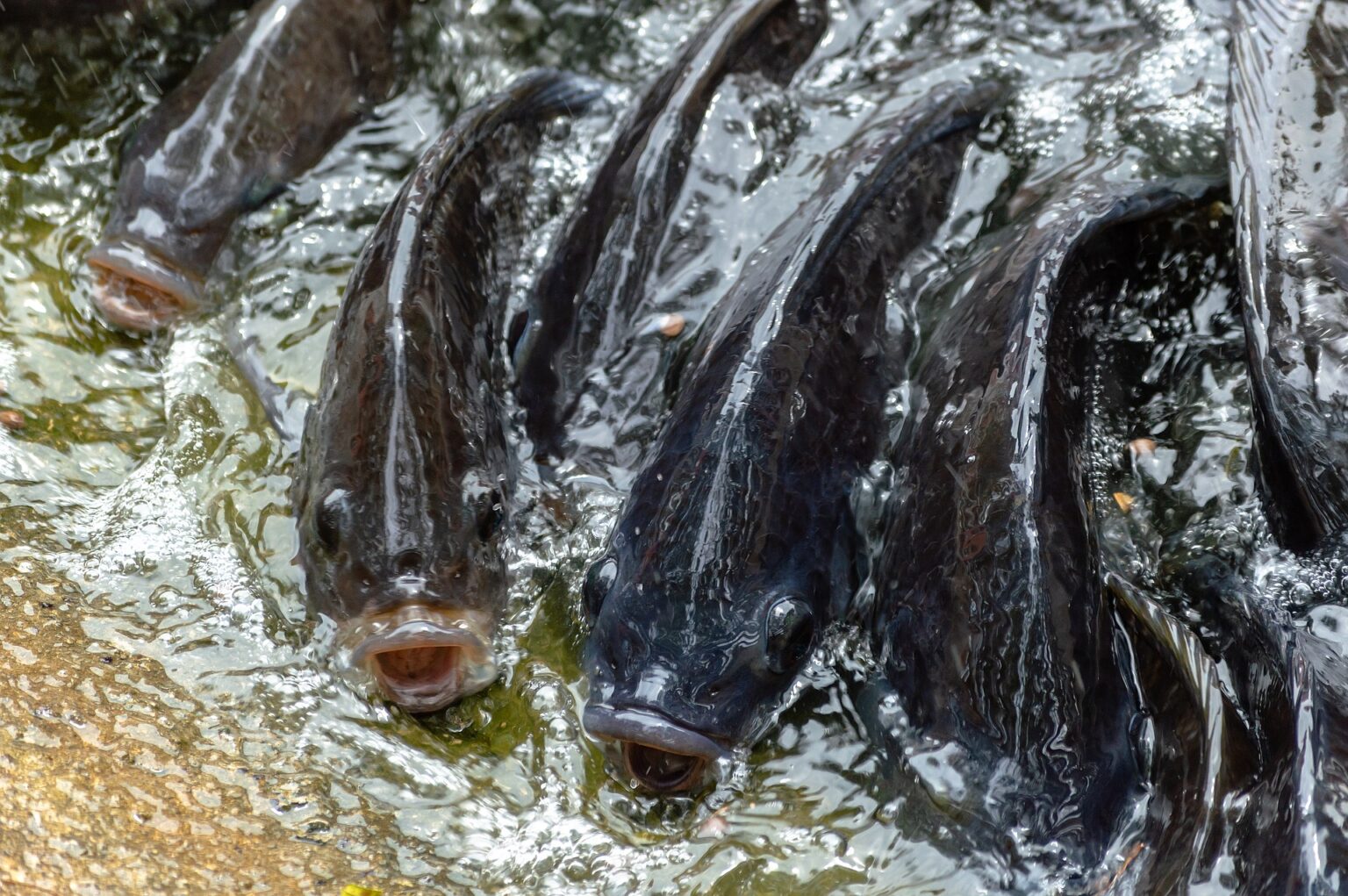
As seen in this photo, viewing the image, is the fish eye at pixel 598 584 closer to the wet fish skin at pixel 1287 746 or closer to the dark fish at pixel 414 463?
the dark fish at pixel 414 463

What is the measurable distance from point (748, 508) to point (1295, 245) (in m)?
1.53

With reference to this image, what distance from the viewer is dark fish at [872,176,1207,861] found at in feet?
8.86

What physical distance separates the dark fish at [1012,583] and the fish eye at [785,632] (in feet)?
0.68

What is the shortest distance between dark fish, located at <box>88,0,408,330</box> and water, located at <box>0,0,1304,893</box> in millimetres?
94

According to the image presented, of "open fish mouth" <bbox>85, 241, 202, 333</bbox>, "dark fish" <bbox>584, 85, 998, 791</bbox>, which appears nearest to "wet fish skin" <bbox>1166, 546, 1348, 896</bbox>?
"dark fish" <bbox>584, 85, 998, 791</bbox>

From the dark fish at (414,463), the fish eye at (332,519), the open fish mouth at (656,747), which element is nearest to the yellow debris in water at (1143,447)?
the open fish mouth at (656,747)

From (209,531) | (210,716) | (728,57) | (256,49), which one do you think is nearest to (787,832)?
(210,716)

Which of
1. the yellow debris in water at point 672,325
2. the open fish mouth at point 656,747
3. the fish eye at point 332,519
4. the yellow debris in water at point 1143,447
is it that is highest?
the yellow debris in water at point 672,325

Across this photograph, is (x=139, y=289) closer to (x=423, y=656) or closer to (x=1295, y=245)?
(x=423, y=656)

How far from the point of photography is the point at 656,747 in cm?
280

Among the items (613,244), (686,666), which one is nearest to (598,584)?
(686,666)

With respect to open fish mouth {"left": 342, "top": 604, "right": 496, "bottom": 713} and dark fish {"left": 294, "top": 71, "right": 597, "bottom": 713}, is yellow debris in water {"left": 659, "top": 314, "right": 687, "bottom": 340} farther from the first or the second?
open fish mouth {"left": 342, "top": 604, "right": 496, "bottom": 713}

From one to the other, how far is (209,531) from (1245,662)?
98.1 inches

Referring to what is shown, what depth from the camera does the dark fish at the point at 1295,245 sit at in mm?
2971
